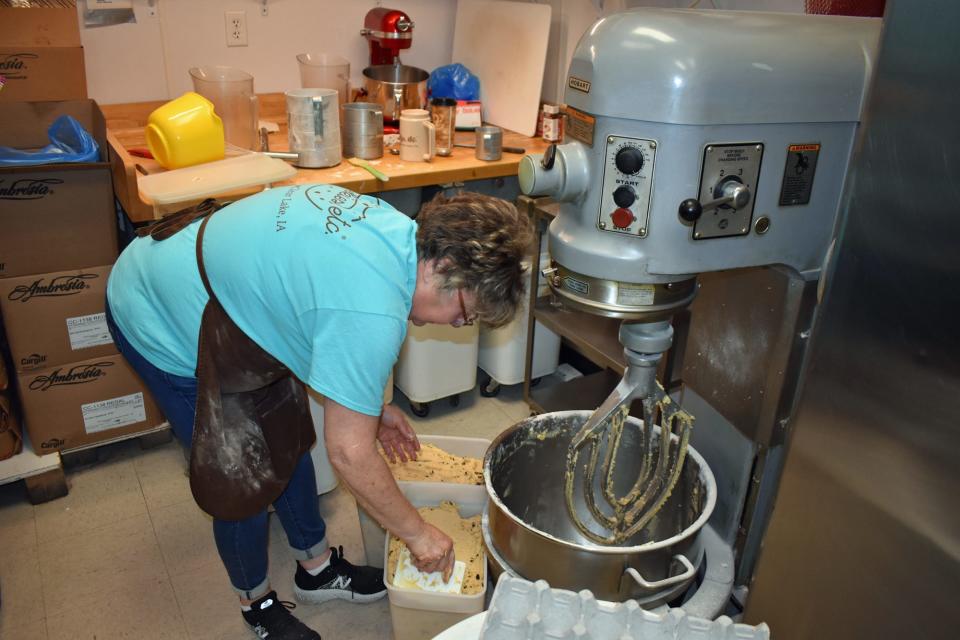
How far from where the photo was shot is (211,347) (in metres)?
1.30

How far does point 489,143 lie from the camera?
2.18m

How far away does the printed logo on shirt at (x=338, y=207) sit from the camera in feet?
3.82

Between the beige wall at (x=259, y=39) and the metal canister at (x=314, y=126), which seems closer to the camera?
the metal canister at (x=314, y=126)

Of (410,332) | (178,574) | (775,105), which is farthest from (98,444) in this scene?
(775,105)

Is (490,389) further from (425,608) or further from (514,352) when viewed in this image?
(425,608)

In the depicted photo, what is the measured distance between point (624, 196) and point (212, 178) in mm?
1171

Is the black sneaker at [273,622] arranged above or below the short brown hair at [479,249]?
below

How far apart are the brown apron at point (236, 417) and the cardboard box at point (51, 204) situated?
1.90ft

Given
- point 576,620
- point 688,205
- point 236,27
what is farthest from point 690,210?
point 236,27

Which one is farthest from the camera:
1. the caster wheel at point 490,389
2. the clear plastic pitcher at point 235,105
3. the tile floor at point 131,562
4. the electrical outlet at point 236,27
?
the caster wheel at point 490,389

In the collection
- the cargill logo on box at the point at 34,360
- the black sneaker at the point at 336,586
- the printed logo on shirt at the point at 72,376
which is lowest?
the black sneaker at the point at 336,586

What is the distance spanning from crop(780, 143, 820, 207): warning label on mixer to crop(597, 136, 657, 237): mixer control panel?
0.64 feet

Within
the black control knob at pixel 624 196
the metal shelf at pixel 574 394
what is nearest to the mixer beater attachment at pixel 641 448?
the black control knob at pixel 624 196

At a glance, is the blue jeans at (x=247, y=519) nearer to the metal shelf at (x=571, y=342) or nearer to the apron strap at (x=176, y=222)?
the apron strap at (x=176, y=222)
